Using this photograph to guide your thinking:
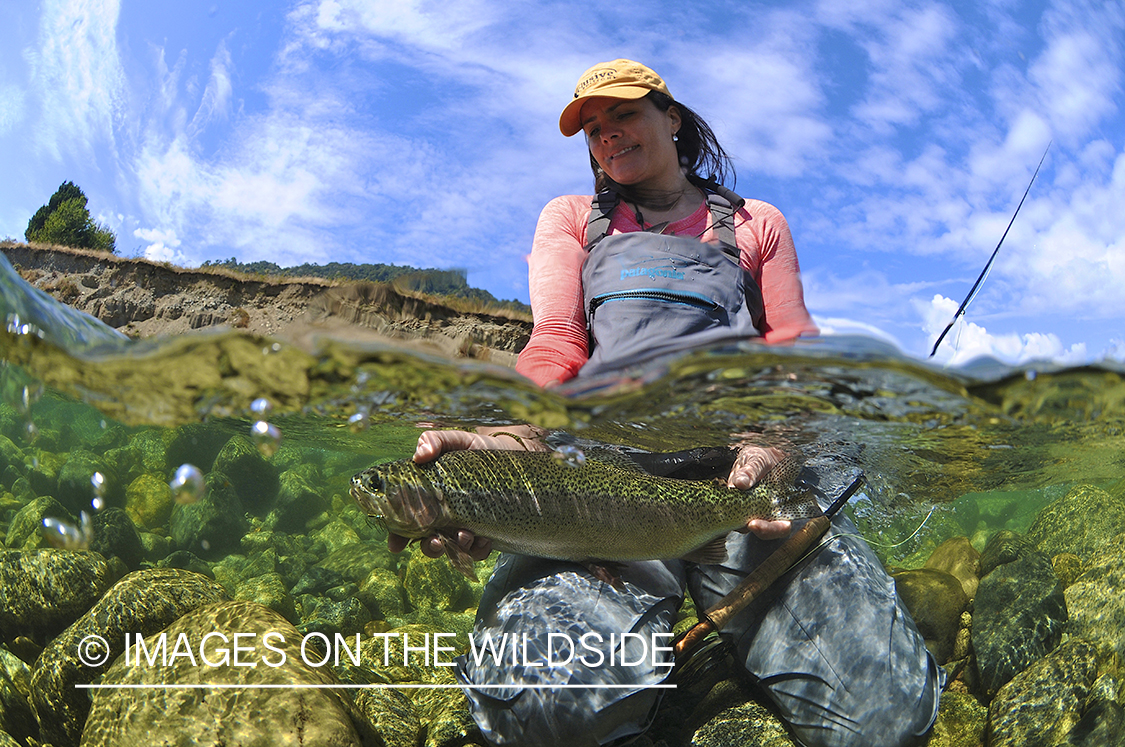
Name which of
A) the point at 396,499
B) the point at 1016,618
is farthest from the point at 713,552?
the point at 1016,618

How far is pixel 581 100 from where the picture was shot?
13.0ft

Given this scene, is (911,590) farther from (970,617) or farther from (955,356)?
(955,356)

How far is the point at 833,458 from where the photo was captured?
500 cm

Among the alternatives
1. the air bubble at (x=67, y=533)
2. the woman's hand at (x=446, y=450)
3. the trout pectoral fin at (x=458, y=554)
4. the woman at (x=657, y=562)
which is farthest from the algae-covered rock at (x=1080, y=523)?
the air bubble at (x=67, y=533)

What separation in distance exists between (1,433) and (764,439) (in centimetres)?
1210

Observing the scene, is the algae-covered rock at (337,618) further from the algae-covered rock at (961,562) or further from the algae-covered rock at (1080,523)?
the algae-covered rock at (1080,523)

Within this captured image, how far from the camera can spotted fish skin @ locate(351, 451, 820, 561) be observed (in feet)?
10.0

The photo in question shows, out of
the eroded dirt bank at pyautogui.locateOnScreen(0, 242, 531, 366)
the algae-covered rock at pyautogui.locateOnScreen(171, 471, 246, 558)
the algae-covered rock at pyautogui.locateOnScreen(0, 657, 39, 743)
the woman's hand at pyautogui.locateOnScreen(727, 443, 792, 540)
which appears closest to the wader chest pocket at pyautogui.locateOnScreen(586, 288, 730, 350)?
the woman's hand at pyautogui.locateOnScreen(727, 443, 792, 540)

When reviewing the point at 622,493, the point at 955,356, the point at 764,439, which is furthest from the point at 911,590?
the point at 622,493

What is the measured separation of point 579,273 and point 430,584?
4.11 metres

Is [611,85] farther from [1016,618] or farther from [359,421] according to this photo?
[1016,618]

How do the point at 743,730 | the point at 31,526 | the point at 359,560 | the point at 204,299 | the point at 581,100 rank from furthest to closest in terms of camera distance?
the point at 204,299
the point at 359,560
the point at 31,526
the point at 581,100
the point at 743,730

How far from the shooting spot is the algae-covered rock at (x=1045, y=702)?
142 inches

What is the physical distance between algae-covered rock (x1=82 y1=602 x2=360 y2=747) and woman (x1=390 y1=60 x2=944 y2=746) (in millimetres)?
784
